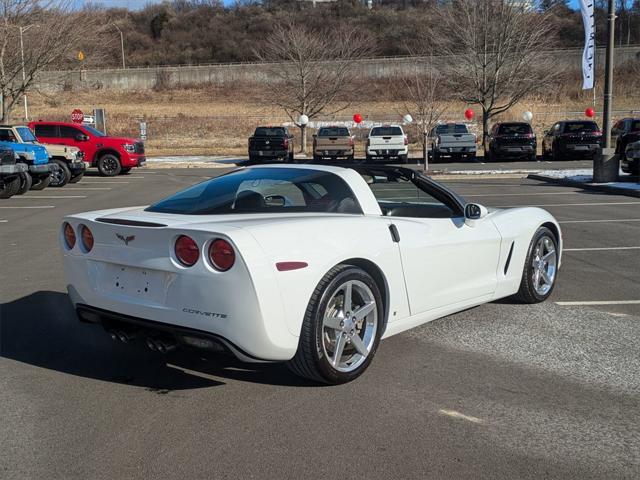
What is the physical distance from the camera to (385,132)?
3122cm

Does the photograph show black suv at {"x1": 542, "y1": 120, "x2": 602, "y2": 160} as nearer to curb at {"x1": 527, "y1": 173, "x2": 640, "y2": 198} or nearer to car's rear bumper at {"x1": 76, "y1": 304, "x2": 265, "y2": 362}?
curb at {"x1": 527, "y1": 173, "x2": 640, "y2": 198}

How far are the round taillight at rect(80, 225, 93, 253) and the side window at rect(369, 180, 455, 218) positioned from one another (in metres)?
2.05

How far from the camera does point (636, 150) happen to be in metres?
18.5

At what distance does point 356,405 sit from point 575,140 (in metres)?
28.7

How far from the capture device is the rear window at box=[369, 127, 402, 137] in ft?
102

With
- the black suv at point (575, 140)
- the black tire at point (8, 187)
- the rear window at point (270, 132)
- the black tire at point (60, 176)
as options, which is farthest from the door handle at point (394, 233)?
the rear window at point (270, 132)

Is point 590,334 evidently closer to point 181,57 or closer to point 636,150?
point 636,150

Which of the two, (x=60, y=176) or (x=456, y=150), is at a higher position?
(x=456, y=150)

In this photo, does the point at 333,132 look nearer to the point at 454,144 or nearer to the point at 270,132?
the point at 270,132

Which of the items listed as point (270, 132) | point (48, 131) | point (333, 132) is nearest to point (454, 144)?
point (333, 132)

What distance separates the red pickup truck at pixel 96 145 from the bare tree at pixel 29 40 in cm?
724

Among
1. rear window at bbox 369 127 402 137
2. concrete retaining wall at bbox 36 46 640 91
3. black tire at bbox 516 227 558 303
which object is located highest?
concrete retaining wall at bbox 36 46 640 91

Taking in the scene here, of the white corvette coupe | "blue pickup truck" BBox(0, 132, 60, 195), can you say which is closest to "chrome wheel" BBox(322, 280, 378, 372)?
the white corvette coupe

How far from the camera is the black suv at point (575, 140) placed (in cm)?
3017
